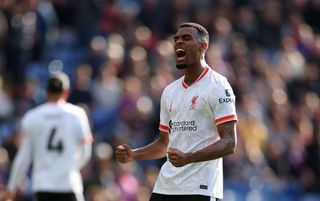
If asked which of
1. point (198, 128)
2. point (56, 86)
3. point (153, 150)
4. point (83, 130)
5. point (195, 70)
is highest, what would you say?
point (56, 86)

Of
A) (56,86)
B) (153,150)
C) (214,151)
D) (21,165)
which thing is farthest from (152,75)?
(214,151)

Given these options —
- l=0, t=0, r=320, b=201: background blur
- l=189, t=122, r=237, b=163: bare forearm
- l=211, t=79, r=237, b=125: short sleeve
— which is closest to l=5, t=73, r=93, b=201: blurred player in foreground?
l=0, t=0, r=320, b=201: background blur

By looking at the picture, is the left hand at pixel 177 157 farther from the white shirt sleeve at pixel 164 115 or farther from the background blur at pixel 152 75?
the background blur at pixel 152 75

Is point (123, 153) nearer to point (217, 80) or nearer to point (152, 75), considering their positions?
point (217, 80)

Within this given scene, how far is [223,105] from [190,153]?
55cm

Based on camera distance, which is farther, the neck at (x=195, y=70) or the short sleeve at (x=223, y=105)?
the neck at (x=195, y=70)

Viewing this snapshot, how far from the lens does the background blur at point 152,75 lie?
15.6m

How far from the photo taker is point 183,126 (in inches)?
330

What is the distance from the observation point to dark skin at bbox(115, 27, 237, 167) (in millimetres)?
7809

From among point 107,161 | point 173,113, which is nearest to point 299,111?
point 107,161

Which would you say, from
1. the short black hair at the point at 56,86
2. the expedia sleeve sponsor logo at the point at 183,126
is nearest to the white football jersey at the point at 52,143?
the short black hair at the point at 56,86

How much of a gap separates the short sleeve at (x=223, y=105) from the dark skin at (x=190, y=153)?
0.05 meters

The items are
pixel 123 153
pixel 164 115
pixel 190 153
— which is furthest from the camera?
pixel 164 115

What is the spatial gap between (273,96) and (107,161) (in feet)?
13.7
